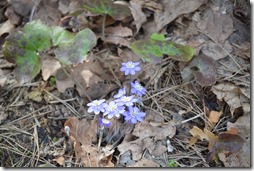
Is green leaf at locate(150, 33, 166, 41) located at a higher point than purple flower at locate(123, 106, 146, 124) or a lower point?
higher

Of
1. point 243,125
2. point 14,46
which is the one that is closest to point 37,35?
point 14,46

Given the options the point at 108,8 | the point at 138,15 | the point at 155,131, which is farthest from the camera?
the point at 138,15

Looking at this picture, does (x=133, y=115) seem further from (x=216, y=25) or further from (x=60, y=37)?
(x=216, y=25)

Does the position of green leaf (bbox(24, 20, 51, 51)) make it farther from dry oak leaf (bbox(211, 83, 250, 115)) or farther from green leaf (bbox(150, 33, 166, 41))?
dry oak leaf (bbox(211, 83, 250, 115))

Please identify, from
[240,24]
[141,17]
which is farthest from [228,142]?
[141,17]

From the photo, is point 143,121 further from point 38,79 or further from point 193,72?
point 38,79

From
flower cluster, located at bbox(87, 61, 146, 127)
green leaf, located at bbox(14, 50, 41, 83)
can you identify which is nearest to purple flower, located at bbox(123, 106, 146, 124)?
flower cluster, located at bbox(87, 61, 146, 127)
